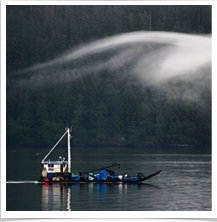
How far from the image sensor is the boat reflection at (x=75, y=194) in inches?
2085

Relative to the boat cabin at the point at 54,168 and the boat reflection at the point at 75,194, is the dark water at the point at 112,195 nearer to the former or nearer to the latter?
the boat reflection at the point at 75,194

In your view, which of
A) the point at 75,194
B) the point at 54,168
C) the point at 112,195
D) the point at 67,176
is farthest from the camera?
the point at 54,168

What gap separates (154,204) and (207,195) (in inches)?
430

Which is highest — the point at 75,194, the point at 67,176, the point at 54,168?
the point at 54,168

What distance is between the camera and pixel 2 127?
39438 millimetres

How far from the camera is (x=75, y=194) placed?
6147 centimetres

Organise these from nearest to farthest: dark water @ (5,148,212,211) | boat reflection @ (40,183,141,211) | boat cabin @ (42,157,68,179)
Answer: dark water @ (5,148,212,211) → boat reflection @ (40,183,141,211) → boat cabin @ (42,157,68,179)

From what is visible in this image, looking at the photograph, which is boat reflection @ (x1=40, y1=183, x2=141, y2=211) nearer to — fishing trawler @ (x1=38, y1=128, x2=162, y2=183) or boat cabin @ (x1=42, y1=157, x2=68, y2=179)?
fishing trawler @ (x1=38, y1=128, x2=162, y2=183)

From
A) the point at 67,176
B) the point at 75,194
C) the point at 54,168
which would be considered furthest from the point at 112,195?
the point at 54,168

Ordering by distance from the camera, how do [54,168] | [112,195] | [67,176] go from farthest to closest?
[54,168], [67,176], [112,195]

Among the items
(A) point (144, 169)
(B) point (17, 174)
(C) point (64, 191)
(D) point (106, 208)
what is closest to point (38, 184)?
(C) point (64, 191)

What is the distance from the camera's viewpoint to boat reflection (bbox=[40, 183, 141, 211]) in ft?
174

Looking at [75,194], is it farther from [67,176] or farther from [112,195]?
[67,176]

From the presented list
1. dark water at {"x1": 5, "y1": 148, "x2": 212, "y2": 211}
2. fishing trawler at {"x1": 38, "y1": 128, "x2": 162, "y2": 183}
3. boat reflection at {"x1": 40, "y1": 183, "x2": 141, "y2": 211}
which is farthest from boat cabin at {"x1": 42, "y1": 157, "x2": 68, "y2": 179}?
dark water at {"x1": 5, "y1": 148, "x2": 212, "y2": 211}
